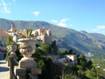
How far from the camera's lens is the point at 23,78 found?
7.02 m

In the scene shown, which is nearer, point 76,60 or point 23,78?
point 23,78

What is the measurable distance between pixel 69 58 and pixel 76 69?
8211 mm

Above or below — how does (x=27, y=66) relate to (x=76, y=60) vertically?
above

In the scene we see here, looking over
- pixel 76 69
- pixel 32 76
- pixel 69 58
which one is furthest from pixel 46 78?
pixel 69 58

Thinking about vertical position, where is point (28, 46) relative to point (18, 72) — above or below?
above

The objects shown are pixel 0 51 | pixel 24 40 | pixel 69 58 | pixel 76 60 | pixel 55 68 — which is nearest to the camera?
pixel 24 40

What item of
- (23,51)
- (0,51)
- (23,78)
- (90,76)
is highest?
(23,51)

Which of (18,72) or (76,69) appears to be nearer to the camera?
(18,72)

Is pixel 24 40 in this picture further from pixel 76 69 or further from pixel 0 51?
pixel 76 69

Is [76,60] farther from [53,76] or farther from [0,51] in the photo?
[53,76]

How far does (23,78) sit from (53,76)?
1.65m

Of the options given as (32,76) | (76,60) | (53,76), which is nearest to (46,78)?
(53,76)

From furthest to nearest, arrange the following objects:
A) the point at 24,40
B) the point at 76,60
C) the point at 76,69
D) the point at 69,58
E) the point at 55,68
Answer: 1. the point at 76,60
2. the point at 69,58
3. the point at 76,69
4. the point at 55,68
5. the point at 24,40

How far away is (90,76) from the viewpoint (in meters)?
74.8
